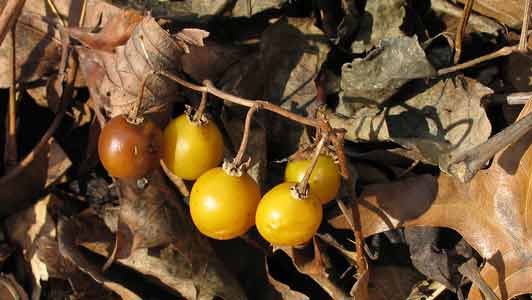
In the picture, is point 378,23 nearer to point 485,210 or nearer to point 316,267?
point 485,210

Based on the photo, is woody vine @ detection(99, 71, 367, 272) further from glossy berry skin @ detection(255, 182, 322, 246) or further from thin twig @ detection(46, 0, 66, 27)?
thin twig @ detection(46, 0, 66, 27)

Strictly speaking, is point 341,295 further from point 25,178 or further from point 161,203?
point 25,178

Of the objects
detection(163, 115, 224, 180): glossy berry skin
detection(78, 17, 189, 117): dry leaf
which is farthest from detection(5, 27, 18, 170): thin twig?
detection(163, 115, 224, 180): glossy berry skin

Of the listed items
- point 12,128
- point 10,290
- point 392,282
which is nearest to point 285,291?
point 392,282

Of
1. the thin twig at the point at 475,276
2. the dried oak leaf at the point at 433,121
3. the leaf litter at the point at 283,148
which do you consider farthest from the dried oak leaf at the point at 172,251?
the thin twig at the point at 475,276

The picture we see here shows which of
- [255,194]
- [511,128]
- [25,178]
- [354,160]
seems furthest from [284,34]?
[25,178]
